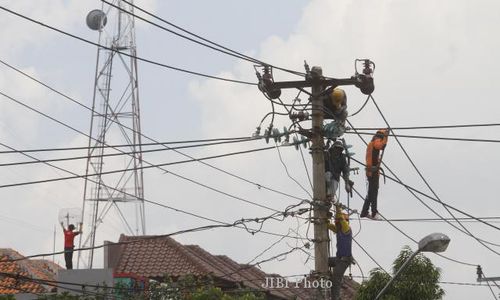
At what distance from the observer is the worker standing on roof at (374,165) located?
20891mm

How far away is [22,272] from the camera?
114ft

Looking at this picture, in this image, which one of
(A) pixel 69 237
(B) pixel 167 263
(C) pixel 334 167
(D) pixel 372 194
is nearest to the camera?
(C) pixel 334 167

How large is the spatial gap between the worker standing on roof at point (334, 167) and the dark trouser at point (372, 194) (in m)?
0.58

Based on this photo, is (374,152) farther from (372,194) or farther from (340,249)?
(340,249)

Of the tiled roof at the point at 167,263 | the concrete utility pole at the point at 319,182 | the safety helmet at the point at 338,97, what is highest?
the tiled roof at the point at 167,263

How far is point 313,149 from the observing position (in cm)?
2009

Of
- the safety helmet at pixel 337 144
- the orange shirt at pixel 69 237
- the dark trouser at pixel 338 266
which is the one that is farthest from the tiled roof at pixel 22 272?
the dark trouser at pixel 338 266


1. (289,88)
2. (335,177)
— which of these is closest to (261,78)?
(289,88)

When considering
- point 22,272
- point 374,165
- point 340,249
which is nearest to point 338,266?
point 340,249

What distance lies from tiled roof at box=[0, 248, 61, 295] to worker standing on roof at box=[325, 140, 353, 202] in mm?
11059

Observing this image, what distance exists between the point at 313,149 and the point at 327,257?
72.2 inches

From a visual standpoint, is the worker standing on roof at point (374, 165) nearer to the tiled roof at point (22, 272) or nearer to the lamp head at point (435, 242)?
the lamp head at point (435, 242)

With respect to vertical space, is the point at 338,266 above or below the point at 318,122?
below

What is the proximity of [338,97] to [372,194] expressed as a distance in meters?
1.87
